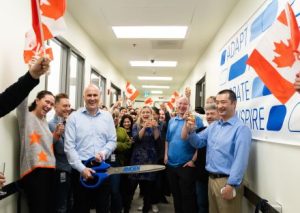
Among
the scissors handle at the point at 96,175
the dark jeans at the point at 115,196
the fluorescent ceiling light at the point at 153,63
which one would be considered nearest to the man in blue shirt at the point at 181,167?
the dark jeans at the point at 115,196

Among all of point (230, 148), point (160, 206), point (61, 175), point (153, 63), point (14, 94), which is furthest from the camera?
point (153, 63)

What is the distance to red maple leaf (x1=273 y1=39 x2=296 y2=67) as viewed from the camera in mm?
1278

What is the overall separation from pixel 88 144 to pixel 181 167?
1.03m

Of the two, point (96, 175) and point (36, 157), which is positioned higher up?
point (36, 157)

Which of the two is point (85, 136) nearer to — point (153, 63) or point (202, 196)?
point (202, 196)

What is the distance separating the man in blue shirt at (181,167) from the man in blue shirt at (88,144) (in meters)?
0.77

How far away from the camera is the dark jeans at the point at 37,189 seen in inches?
88.1

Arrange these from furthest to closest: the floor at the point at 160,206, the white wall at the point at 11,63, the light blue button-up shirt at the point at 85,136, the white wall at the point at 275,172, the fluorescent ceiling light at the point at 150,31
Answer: the fluorescent ceiling light at the point at 150,31, the floor at the point at 160,206, the light blue button-up shirt at the point at 85,136, the white wall at the point at 11,63, the white wall at the point at 275,172

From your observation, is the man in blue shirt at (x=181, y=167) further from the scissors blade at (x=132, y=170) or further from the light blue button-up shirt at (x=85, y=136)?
the light blue button-up shirt at (x=85, y=136)

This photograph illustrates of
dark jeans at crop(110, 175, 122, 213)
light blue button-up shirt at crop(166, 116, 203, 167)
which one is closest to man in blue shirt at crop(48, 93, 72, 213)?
dark jeans at crop(110, 175, 122, 213)

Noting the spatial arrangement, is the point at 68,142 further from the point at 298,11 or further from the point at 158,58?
the point at 158,58

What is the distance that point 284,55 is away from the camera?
1345 mm

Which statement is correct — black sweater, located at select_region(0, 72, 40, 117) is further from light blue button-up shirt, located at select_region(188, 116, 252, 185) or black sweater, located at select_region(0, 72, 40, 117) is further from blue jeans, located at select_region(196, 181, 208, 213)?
blue jeans, located at select_region(196, 181, 208, 213)

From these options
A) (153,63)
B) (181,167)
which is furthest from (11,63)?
(153,63)
